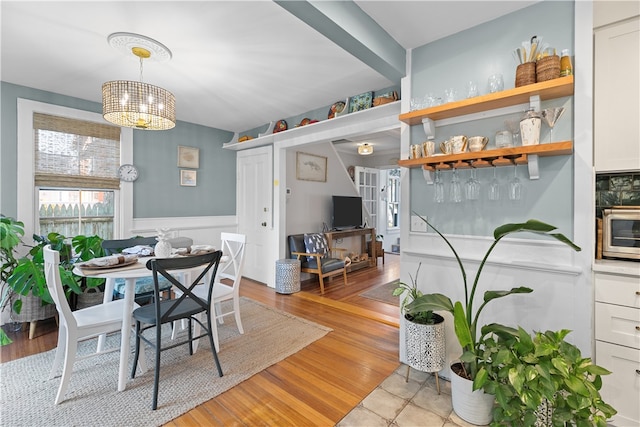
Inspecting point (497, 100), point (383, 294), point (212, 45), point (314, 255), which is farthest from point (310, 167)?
point (497, 100)

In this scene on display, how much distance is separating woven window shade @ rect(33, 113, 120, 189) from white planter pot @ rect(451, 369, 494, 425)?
171 inches

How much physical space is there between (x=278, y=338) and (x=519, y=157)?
2433 millimetres

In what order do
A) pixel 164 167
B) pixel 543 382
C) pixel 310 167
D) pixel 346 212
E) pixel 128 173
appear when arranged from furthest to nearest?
1. pixel 346 212
2. pixel 310 167
3. pixel 164 167
4. pixel 128 173
5. pixel 543 382

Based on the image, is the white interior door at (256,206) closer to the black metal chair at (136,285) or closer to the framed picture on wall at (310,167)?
the framed picture on wall at (310,167)

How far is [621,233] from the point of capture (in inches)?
67.0

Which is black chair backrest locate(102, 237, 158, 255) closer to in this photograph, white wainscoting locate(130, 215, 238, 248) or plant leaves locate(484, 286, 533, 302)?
white wainscoting locate(130, 215, 238, 248)

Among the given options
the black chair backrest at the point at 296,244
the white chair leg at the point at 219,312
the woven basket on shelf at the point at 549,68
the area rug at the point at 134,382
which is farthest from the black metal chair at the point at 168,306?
the woven basket on shelf at the point at 549,68

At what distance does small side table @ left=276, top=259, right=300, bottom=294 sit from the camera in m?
4.07

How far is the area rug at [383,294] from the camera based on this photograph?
3766mm

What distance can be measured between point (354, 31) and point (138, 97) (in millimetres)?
1668

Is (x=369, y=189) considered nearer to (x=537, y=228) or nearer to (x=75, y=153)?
(x=75, y=153)

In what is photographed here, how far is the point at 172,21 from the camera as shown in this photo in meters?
2.00

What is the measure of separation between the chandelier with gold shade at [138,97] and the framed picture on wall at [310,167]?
247 cm

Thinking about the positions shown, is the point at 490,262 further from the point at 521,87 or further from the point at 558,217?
the point at 521,87
